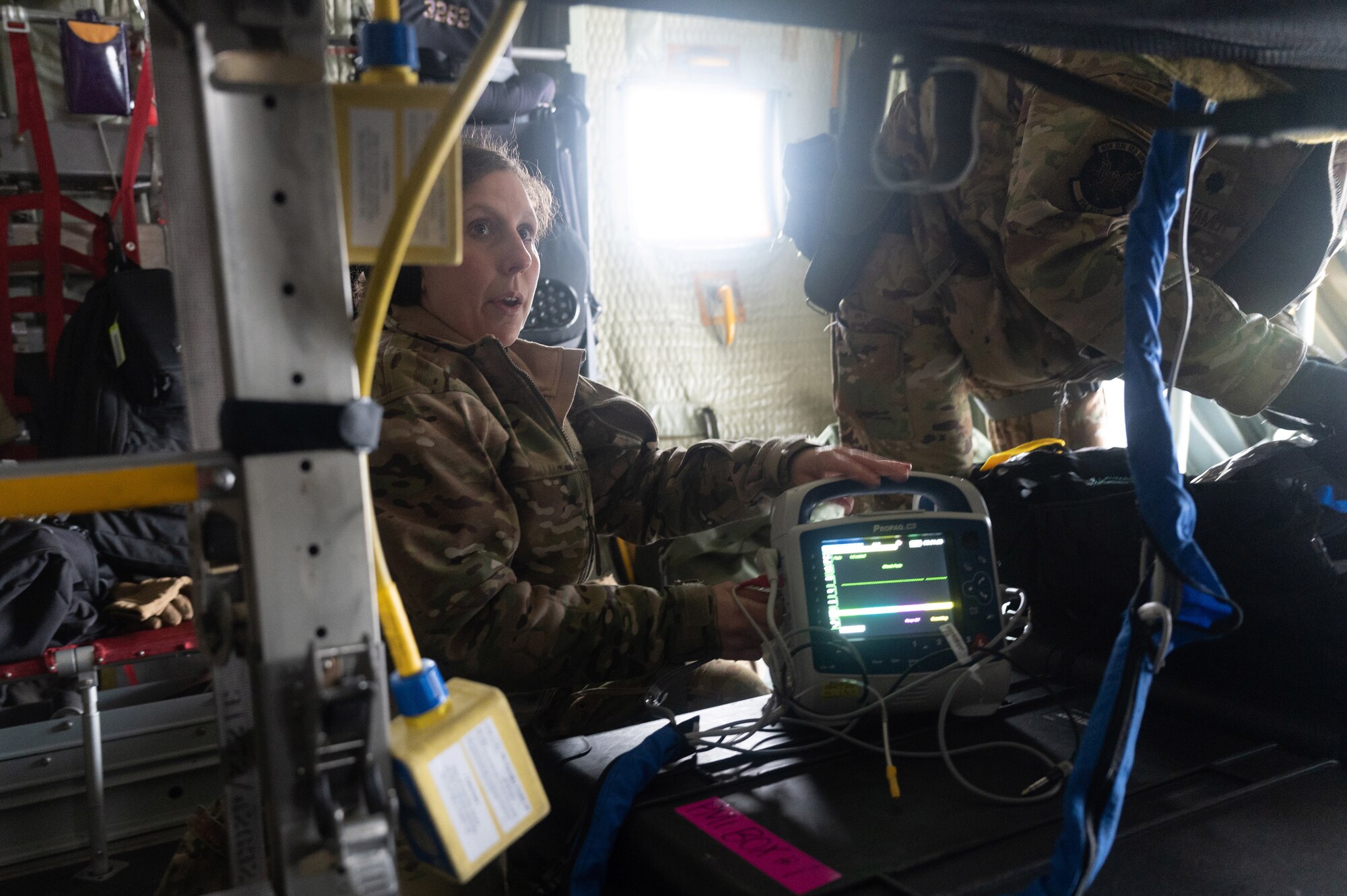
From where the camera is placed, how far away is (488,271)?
1229mm

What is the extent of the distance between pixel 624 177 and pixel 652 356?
26.1 inches

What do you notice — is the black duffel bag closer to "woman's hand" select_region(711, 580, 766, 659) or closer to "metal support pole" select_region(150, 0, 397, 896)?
"woman's hand" select_region(711, 580, 766, 659)

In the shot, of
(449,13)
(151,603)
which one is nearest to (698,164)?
(449,13)

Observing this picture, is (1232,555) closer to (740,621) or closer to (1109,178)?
(740,621)

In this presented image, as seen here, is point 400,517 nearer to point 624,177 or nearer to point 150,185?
point 150,185

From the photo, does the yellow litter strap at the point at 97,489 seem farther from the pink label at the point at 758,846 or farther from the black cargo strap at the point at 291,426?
the pink label at the point at 758,846

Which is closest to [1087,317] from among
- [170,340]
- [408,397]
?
[408,397]

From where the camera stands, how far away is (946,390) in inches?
76.2

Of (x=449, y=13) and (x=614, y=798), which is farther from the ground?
(x=449, y=13)

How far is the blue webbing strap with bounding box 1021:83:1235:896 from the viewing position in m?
0.56

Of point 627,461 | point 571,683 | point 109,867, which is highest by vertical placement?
point 627,461

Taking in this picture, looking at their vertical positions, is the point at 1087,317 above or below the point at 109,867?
above

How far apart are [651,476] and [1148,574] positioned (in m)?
0.83

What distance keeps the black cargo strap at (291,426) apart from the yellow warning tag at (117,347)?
90.0 inches
